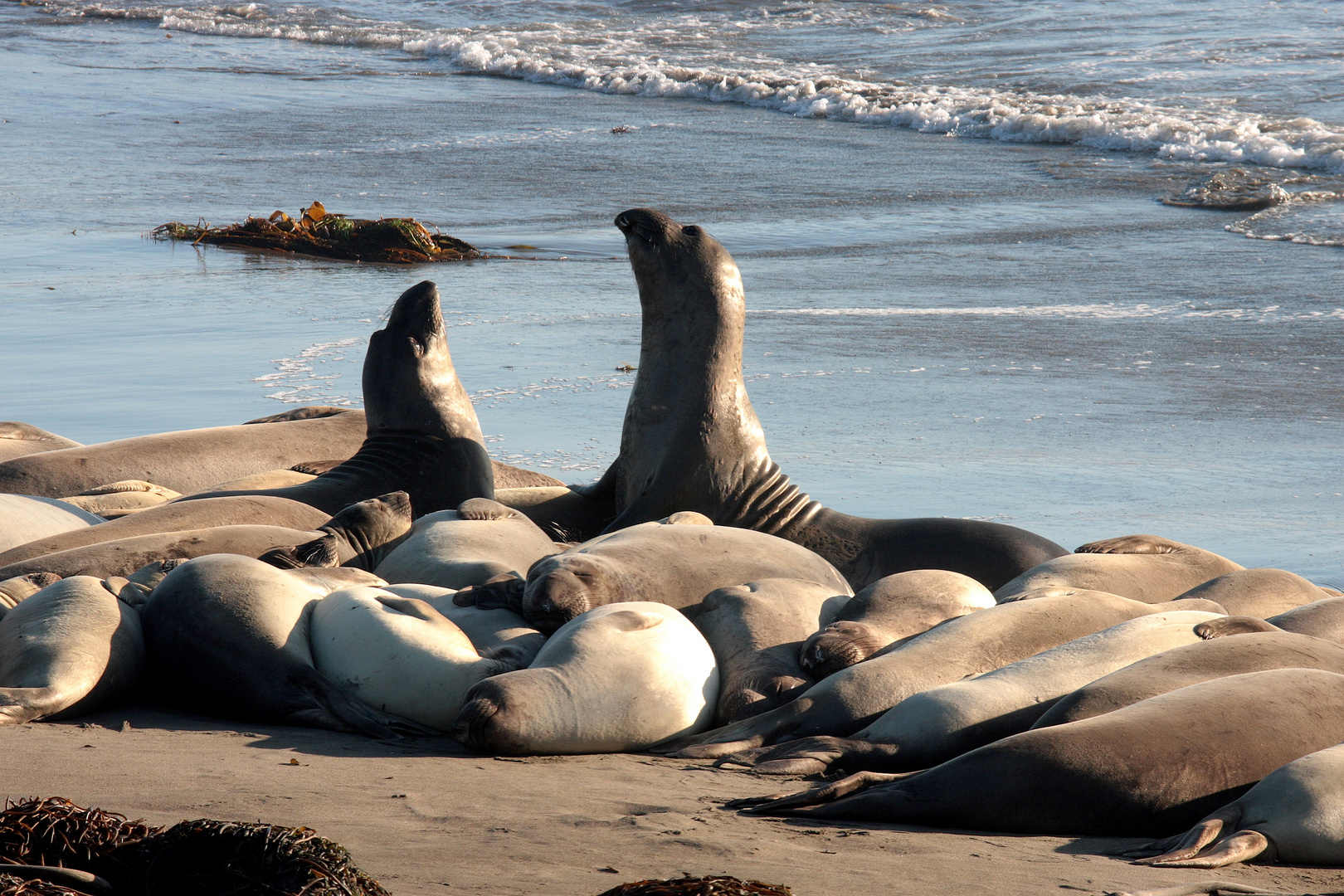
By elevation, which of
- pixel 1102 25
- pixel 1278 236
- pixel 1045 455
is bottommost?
pixel 1045 455

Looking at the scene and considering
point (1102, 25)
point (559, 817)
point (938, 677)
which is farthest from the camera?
point (1102, 25)

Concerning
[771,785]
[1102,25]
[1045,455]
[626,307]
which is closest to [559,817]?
[771,785]

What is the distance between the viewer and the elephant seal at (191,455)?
697 cm

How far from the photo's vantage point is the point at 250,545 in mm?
5426

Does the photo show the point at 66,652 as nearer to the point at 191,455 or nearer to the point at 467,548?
the point at 467,548

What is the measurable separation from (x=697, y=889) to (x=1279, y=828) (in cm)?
136

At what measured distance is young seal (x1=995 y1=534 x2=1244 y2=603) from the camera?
17.7 feet

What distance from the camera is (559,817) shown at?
10.2 feet

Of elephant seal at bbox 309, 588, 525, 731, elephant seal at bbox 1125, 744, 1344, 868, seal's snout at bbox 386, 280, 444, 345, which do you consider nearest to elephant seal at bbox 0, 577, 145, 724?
elephant seal at bbox 309, 588, 525, 731

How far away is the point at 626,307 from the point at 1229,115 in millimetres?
11430

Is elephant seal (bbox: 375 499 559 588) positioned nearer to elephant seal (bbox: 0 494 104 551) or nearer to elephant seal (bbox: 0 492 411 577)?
elephant seal (bbox: 0 492 411 577)

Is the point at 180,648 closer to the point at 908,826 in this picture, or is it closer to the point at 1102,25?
the point at 908,826

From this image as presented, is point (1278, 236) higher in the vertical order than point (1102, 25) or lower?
lower

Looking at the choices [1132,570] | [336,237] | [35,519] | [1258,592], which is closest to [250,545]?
[35,519]
